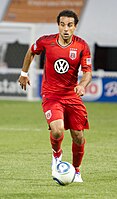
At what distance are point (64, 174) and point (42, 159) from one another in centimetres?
316

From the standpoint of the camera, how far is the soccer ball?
9680 millimetres

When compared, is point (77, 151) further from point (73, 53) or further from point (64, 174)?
point (73, 53)

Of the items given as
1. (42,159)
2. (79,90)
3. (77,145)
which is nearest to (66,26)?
(79,90)

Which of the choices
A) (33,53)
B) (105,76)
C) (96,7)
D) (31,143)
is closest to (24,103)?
(105,76)

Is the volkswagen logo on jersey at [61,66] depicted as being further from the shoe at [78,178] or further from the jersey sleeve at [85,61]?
the shoe at [78,178]

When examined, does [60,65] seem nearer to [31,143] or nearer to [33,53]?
[33,53]

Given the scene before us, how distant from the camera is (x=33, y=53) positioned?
10547 mm

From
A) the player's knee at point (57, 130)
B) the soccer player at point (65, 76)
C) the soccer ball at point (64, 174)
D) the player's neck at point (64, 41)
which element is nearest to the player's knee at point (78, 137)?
the soccer player at point (65, 76)

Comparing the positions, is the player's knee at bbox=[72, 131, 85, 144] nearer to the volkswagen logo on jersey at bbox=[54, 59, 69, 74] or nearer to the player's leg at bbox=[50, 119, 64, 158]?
the player's leg at bbox=[50, 119, 64, 158]

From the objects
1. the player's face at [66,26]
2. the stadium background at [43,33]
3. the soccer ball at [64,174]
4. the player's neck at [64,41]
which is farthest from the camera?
the stadium background at [43,33]

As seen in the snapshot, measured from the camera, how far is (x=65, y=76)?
34.0ft

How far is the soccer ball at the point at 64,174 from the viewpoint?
9680mm

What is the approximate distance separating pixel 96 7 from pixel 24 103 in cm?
507

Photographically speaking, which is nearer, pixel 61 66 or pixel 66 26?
pixel 66 26
